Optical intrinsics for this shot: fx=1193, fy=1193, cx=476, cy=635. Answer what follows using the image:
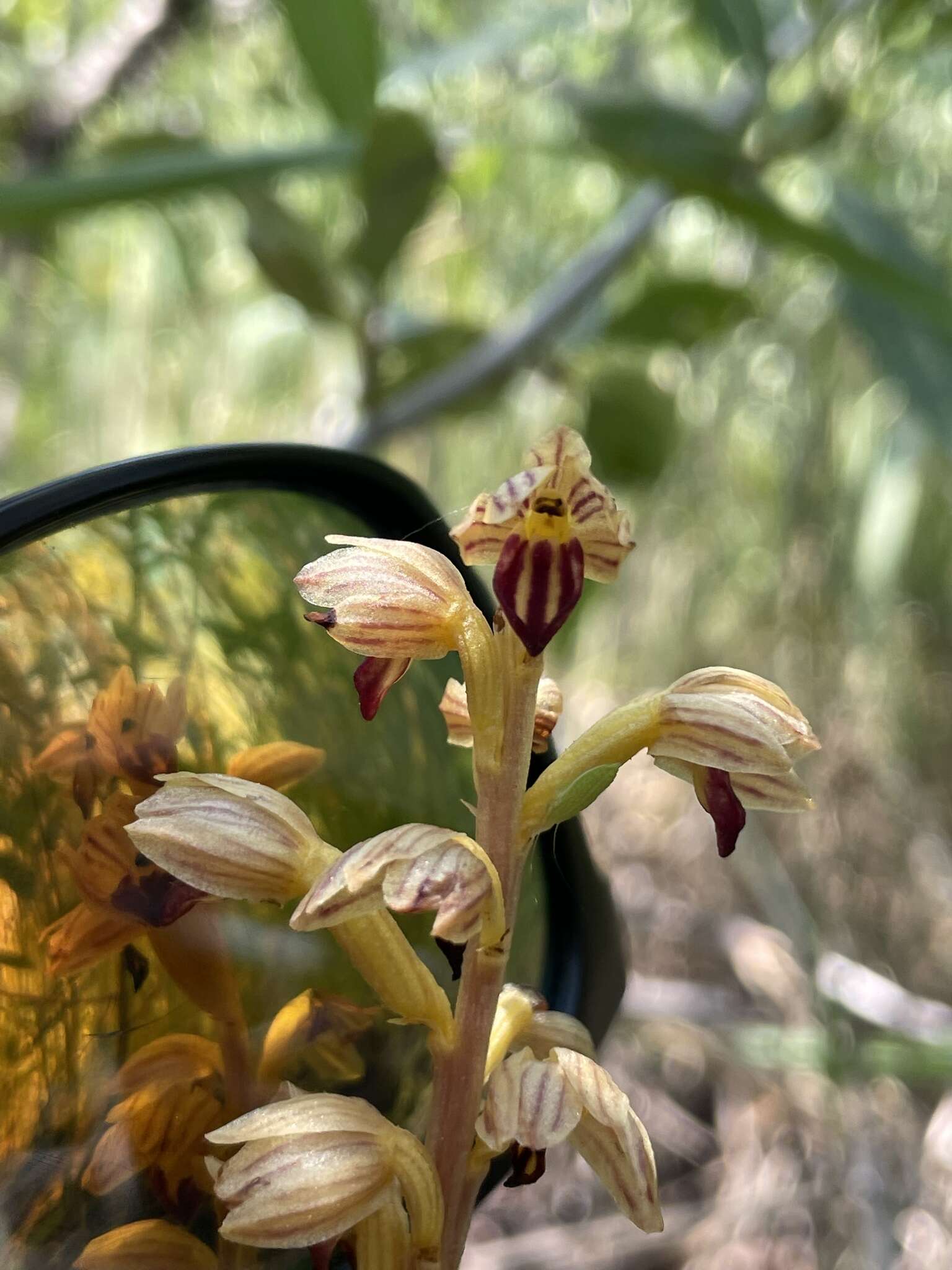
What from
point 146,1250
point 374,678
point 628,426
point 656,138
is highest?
point 656,138

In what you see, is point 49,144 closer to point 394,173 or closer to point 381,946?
point 394,173

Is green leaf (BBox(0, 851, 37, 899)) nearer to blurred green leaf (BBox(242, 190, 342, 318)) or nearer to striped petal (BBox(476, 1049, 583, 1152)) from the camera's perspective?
striped petal (BBox(476, 1049, 583, 1152))

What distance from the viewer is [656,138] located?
2.06ft

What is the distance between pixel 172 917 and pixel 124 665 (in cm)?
6

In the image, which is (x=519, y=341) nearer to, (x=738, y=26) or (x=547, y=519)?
(x=738, y=26)

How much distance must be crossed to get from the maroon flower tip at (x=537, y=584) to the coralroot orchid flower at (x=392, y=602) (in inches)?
0.6

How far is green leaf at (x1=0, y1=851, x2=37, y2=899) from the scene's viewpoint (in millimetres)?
223

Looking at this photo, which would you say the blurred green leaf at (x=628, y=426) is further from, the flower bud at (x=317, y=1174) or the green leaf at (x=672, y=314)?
the flower bud at (x=317, y=1174)

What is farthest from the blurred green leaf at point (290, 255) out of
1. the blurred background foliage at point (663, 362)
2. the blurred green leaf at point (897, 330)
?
the blurred green leaf at point (897, 330)

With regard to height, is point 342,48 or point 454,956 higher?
point 342,48

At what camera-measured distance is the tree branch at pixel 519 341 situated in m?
0.78

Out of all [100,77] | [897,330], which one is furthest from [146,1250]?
[100,77]

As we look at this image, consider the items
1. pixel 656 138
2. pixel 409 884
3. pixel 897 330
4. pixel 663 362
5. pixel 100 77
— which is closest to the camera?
pixel 409 884

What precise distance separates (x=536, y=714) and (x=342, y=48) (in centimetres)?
56
